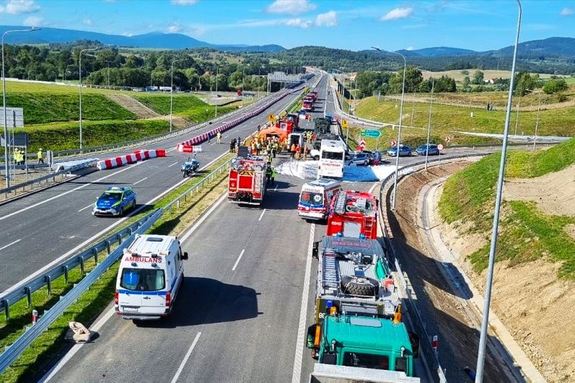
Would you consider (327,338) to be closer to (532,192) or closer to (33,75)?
(532,192)

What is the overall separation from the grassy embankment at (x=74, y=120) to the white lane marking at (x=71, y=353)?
51.8 m

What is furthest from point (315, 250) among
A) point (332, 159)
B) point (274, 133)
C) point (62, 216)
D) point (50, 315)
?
point (274, 133)

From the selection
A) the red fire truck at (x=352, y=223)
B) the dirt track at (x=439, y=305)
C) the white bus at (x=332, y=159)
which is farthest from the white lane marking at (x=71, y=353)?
the white bus at (x=332, y=159)

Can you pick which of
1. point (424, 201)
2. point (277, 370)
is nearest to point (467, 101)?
point (424, 201)

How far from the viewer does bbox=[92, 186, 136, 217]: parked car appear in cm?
3303

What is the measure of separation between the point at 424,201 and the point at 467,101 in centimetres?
7723

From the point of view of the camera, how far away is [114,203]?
3338 centimetres

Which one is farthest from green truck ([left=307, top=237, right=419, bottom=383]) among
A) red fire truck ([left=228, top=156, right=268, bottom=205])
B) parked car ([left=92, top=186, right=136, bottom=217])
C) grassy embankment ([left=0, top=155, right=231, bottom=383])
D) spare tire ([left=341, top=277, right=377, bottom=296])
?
parked car ([left=92, top=186, right=136, bottom=217])

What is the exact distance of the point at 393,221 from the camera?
126ft

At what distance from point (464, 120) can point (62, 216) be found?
7365 cm

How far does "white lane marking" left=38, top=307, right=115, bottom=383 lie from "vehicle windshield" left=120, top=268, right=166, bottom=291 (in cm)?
152

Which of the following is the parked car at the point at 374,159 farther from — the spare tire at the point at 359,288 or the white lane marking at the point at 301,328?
the spare tire at the point at 359,288

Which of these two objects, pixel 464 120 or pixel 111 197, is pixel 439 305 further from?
pixel 464 120

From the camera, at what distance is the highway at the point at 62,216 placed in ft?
81.8
